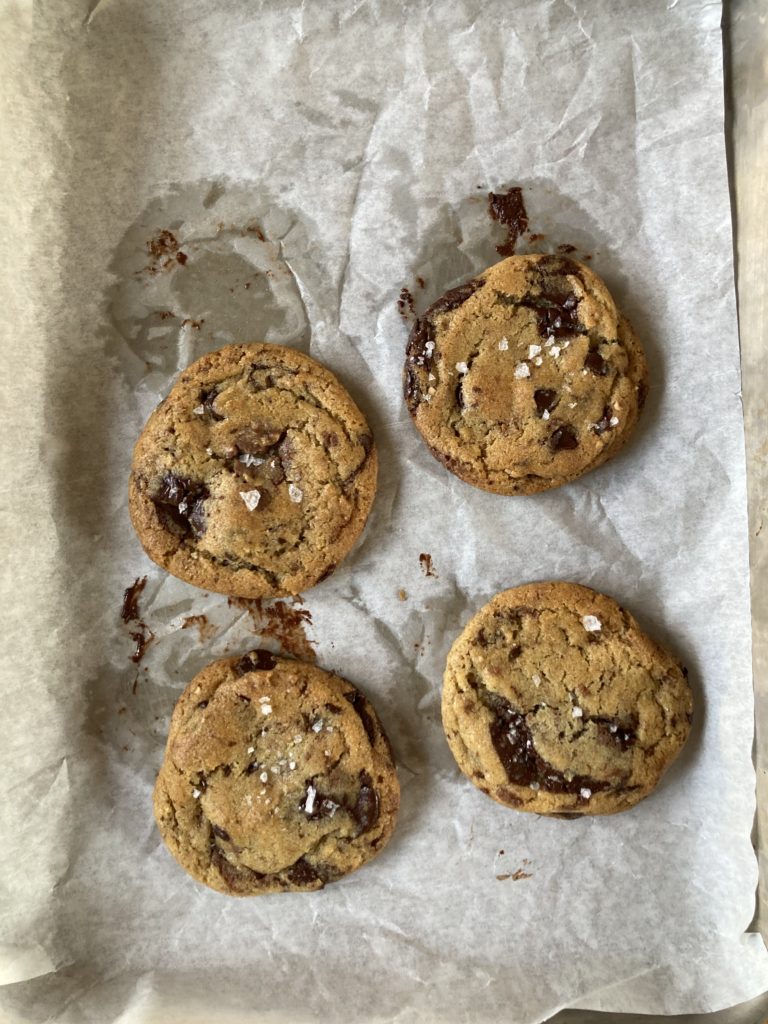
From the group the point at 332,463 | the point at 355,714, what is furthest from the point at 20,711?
the point at 332,463

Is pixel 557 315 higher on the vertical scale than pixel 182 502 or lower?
higher

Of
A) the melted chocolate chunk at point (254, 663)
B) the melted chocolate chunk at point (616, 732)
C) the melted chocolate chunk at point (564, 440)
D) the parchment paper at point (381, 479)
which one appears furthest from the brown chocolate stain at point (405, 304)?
the melted chocolate chunk at point (616, 732)

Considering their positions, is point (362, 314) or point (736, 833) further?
point (362, 314)

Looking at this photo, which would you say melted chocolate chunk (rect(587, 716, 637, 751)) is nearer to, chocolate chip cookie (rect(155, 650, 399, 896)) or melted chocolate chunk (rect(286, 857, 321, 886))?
chocolate chip cookie (rect(155, 650, 399, 896))

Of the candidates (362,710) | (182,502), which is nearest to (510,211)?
(182,502)

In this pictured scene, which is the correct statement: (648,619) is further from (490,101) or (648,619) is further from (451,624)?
(490,101)

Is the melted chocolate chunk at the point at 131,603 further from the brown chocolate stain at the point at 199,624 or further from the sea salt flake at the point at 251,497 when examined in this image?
the sea salt flake at the point at 251,497

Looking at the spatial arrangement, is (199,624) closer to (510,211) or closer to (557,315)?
(557,315)
